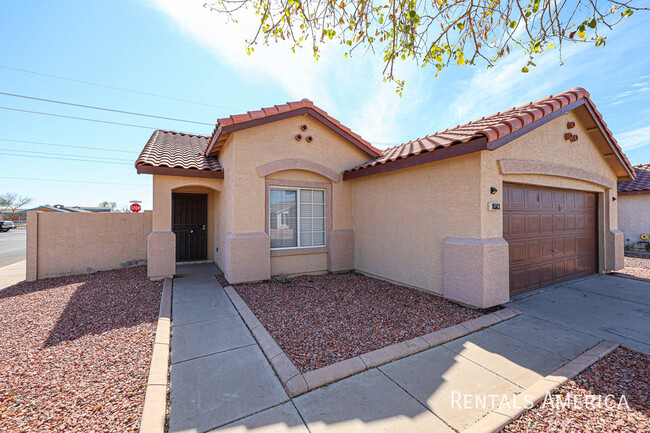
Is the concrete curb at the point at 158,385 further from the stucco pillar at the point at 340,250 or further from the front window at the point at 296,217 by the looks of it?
the stucco pillar at the point at 340,250

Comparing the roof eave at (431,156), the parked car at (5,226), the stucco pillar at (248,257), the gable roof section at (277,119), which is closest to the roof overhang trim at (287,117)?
the gable roof section at (277,119)

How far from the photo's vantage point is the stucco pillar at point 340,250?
333 inches

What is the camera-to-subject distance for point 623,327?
4.60 metres

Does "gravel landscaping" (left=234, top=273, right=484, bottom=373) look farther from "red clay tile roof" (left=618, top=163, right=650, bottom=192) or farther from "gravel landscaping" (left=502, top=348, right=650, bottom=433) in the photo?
"red clay tile roof" (left=618, top=163, right=650, bottom=192)

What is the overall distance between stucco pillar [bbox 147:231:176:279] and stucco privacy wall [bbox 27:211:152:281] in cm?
275

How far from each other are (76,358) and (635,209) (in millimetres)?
21159

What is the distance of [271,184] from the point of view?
7676 millimetres

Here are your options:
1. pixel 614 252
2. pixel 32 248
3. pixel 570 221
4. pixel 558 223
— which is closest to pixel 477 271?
pixel 558 223

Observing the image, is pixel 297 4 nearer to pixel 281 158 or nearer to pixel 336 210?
pixel 281 158

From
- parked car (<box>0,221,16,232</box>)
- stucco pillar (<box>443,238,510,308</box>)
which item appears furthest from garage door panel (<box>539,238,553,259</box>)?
parked car (<box>0,221,16,232</box>)

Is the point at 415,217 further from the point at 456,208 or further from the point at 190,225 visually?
the point at 190,225

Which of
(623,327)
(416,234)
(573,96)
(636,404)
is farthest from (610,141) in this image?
(636,404)

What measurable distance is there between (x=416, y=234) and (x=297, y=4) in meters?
5.28

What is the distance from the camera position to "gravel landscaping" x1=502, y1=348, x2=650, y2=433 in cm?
250
